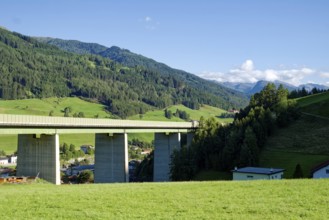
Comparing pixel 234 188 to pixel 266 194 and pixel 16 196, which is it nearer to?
pixel 266 194

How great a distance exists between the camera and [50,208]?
2169cm

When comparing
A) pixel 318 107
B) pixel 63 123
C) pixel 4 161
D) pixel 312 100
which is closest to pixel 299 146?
pixel 318 107

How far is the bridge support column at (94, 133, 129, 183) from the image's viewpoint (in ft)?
220

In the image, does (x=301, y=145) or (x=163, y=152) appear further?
(x=163, y=152)

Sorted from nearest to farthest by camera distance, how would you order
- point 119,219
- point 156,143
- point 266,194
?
point 119,219, point 266,194, point 156,143

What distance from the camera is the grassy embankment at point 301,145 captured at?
2821 inches

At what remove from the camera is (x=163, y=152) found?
90375 mm

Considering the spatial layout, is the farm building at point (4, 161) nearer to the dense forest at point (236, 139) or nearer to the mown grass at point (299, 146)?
the dense forest at point (236, 139)

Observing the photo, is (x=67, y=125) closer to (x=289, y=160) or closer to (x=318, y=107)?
(x=289, y=160)

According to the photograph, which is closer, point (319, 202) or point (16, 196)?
point (319, 202)

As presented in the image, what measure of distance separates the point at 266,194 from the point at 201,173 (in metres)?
55.6

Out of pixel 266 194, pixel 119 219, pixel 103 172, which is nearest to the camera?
pixel 119 219

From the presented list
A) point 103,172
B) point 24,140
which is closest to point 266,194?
point 24,140

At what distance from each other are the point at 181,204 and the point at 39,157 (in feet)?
108
